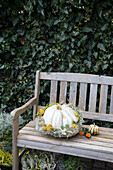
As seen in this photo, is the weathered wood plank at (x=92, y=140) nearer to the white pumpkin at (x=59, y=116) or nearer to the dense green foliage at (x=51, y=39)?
the white pumpkin at (x=59, y=116)

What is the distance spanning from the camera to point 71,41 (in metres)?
2.68

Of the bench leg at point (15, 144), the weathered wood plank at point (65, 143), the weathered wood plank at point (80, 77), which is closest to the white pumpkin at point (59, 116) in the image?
the weathered wood plank at point (65, 143)

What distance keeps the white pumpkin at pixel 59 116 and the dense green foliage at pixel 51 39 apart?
89cm

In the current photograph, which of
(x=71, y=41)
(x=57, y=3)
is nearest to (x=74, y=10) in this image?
(x=57, y=3)

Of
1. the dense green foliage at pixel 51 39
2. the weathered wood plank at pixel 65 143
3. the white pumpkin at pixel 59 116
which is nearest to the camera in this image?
the weathered wood plank at pixel 65 143

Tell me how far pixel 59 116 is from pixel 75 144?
0.32 m

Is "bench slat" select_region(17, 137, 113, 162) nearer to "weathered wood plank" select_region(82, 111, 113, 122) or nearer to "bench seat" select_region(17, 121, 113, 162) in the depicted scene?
"bench seat" select_region(17, 121, 113, 162)

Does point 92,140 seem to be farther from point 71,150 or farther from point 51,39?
point 51,39

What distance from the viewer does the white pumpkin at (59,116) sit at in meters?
1.93

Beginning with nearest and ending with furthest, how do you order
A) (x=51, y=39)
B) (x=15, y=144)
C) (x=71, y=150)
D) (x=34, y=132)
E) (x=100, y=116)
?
1. (x=71, y=150)
2. (x=15, y=144)
3. (x=34, y=132)
4. (x=100, y=116)
5. (x=51, y=39)

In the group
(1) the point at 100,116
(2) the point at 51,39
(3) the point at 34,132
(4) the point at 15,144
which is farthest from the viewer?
(2) the point at 51,39

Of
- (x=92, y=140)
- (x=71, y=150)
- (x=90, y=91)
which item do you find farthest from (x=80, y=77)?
(x=71, y=150)

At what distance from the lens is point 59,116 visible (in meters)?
1.93

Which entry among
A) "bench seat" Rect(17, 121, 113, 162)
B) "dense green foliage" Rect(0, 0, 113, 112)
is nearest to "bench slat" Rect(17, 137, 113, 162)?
"bench seat" Rect(17, 121, 113, 162)
